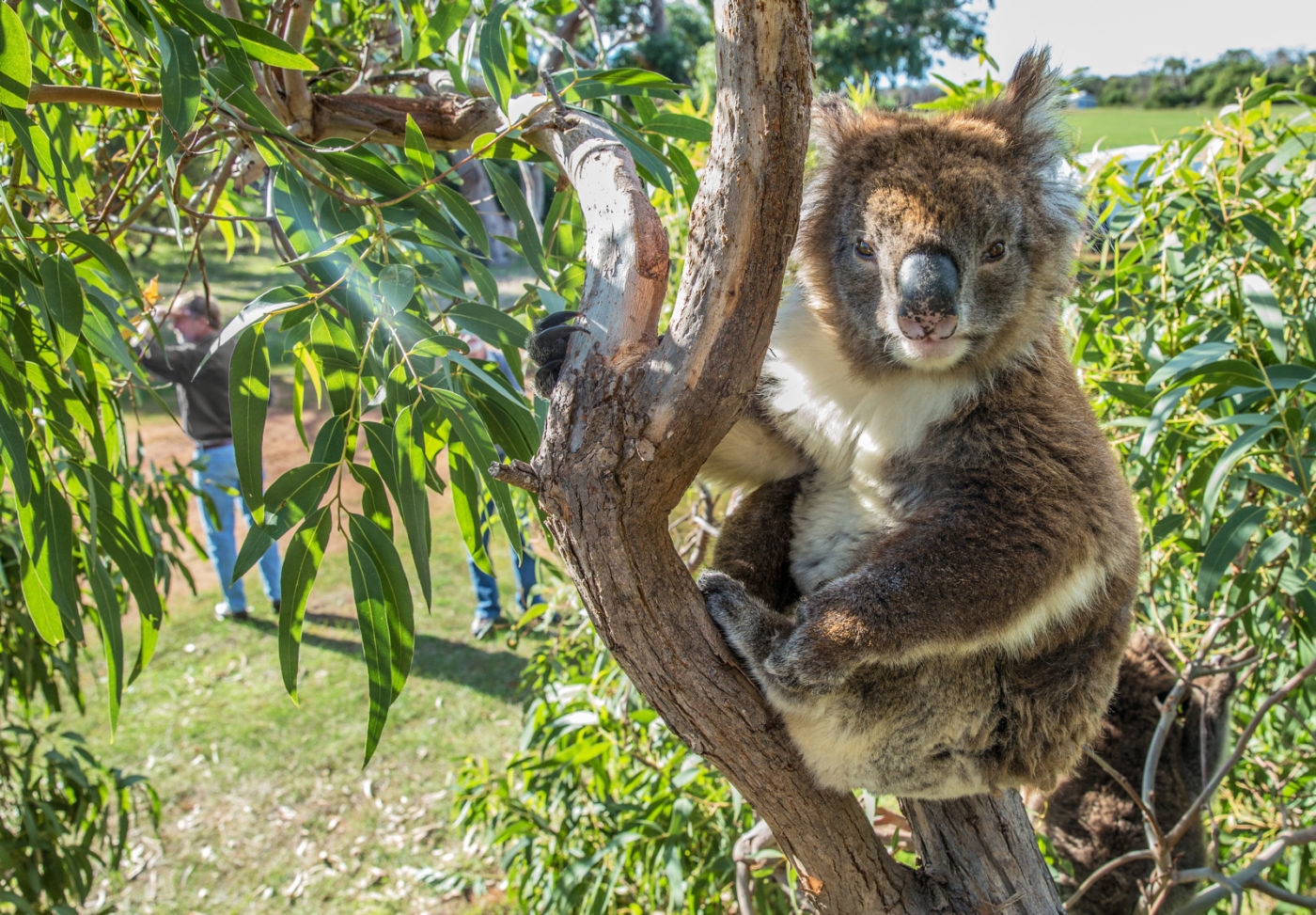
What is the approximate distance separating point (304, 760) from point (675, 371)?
12.8ft

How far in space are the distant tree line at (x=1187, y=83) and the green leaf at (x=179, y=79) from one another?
453 cm

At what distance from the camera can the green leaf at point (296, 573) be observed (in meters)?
1.31

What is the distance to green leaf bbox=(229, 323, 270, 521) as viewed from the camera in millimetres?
1301

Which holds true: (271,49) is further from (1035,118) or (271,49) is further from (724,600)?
(1035,118)

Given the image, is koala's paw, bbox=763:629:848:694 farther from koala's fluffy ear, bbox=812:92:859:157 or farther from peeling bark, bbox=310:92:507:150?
peeling bark, bbox=310:92:507:150

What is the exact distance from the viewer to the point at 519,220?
1588 millimetres

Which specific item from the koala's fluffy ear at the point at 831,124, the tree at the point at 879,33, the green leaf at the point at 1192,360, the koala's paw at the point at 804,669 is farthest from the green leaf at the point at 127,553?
the tree at the point at 879,33

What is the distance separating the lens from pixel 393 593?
4.42 ft

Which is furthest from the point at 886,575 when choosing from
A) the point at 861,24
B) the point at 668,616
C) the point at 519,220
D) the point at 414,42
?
the point at 861,24

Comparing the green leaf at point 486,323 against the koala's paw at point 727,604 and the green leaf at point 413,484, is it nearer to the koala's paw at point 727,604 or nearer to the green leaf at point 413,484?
the green leaf at point 413,484

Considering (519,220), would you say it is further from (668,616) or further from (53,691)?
(53,691)

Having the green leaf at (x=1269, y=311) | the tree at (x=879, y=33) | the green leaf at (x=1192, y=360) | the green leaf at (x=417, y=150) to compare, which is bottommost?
the green leaf at (x=1192, y=360)

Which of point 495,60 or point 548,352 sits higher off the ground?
point 495,60

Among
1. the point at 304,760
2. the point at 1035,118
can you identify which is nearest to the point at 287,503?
the point at 1035,118
